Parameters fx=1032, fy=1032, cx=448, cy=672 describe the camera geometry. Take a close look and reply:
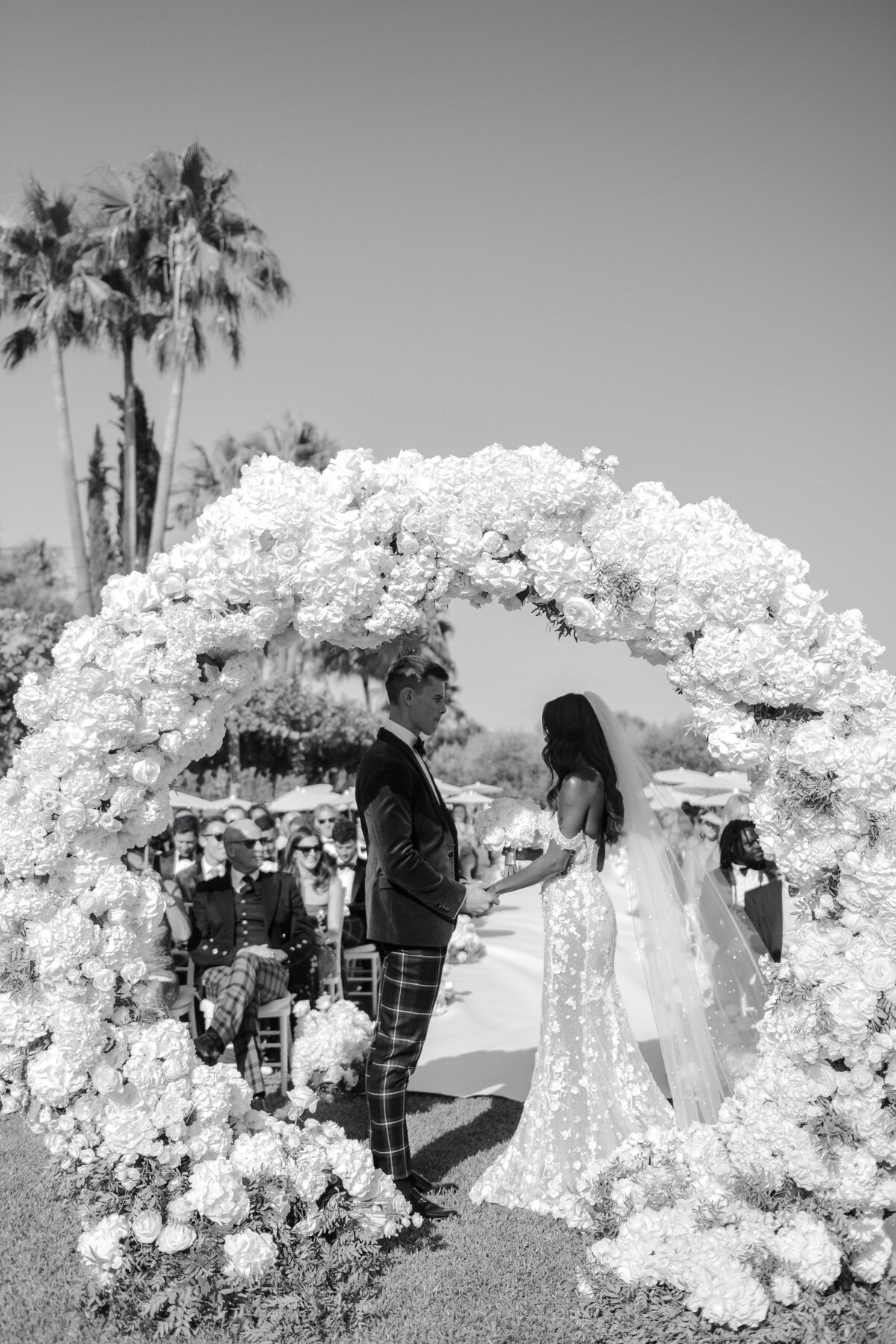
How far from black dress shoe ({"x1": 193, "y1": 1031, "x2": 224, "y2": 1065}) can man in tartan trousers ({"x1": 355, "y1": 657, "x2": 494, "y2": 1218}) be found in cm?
158

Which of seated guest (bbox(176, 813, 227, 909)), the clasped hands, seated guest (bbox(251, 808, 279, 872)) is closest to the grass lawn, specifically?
the clasped hands

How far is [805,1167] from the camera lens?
11.4 feet

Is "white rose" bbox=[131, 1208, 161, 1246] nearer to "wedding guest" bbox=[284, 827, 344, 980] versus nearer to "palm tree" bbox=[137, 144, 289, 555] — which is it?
"wedding guest" bbox=[284, 827, 344, 980]

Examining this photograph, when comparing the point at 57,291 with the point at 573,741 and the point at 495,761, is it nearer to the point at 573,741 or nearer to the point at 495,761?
the point at 573,741

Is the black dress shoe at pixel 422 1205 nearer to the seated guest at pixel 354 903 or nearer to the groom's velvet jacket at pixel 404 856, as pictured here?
Result: the groom's velvet jacket at pixel 404 856

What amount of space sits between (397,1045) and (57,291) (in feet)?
66.9

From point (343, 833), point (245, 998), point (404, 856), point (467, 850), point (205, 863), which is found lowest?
point (467, 850)

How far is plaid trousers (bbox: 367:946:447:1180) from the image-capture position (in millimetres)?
4477

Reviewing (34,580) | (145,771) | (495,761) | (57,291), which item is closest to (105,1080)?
(145,771)

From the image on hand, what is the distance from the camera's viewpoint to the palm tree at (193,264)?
2081cm

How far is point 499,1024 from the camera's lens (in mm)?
8547

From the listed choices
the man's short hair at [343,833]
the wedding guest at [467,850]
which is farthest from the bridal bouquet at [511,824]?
the man's short hair at [343,833]

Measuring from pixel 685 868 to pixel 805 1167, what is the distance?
292 cm

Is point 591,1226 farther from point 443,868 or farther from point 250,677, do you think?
point 250,677
